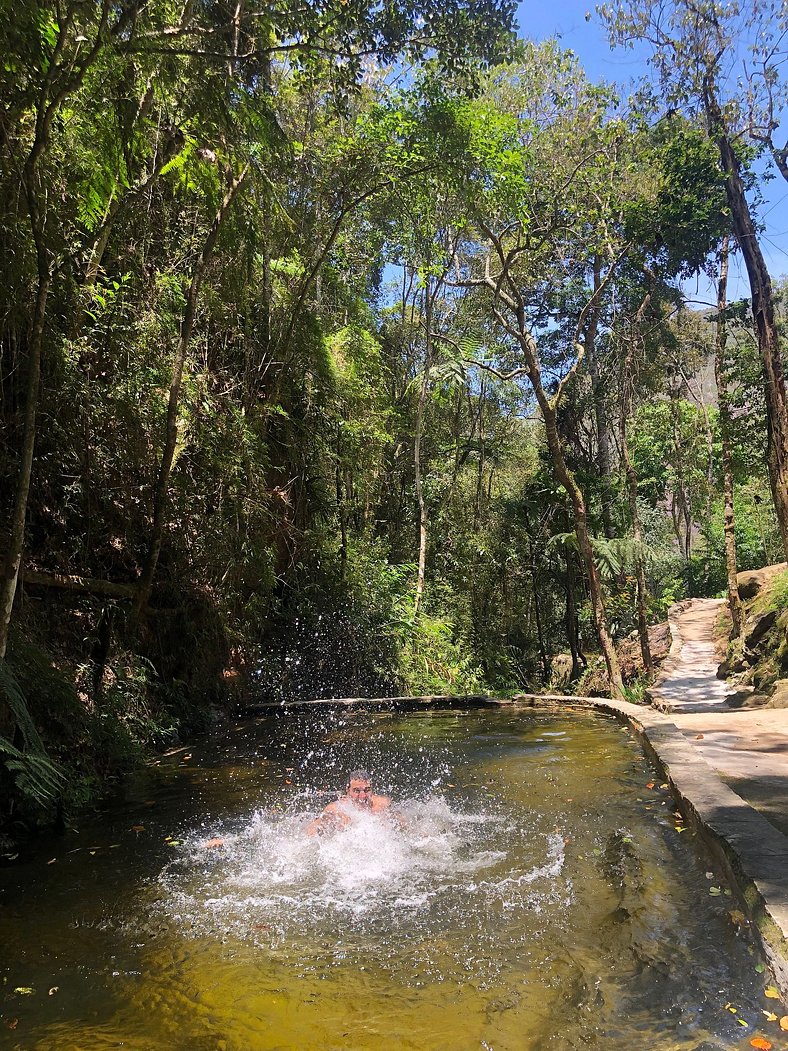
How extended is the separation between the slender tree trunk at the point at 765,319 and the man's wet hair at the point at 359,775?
918 centimetres

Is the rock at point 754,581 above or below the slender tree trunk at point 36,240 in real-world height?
below

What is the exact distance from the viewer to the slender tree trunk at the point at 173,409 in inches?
293

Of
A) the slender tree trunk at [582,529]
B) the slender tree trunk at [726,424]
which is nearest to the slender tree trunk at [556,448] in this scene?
the slender tree trunk at [582,529]

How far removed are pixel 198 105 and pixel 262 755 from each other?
670 cm

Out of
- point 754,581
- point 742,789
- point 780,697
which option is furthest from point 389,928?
point 754,581

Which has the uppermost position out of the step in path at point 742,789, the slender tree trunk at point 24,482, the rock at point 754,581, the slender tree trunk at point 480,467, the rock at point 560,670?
the slender tree trunk at point 480,467

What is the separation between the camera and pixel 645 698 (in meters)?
14.0

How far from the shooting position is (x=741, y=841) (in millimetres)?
3621

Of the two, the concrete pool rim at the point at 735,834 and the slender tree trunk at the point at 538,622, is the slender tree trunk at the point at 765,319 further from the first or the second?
the slender tree trunk at the point at 538,622

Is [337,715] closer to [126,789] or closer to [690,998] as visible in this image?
[126,789]

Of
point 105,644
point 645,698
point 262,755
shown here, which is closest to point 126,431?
point 105,644

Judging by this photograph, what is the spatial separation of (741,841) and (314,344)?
437 inches

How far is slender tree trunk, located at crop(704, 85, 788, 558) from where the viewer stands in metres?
11.7

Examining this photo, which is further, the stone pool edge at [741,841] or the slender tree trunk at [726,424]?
the slender tree trunk at [726,424]
